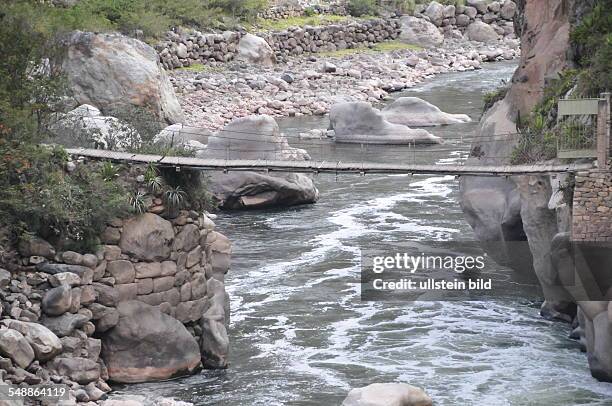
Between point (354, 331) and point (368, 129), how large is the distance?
21.1m

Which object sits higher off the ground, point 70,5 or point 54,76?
point 70,5

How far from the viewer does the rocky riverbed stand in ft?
175

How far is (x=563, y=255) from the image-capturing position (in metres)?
26.9

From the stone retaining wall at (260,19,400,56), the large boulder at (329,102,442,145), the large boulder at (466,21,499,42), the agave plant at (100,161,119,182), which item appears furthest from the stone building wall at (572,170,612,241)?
the large boulder at (466,21,499,42)

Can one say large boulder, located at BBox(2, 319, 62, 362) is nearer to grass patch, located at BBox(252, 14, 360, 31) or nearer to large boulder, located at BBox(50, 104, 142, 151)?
large boulder, located at BBox(50, 104, 142, 151)

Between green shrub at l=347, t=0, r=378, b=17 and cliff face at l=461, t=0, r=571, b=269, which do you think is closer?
cliff face at l=461, t=0, r=571, b=269

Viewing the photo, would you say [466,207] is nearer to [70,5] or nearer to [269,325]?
[269,325]

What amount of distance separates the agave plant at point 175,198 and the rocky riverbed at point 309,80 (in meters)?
20.2

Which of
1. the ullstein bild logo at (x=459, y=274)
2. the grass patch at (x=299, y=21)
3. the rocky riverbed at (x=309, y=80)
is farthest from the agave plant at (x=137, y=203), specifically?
the grass patch at (x=299, y=21)

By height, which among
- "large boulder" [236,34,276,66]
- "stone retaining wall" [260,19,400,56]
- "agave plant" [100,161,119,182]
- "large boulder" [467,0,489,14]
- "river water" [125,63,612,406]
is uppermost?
"large boulder" [467,0,489,14]

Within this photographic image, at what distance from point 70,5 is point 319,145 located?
42.8 feet

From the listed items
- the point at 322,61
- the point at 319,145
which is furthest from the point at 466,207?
the point at 322,61

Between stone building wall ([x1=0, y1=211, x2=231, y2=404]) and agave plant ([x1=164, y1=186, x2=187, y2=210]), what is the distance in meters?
0.21

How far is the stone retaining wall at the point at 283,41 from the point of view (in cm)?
5975
